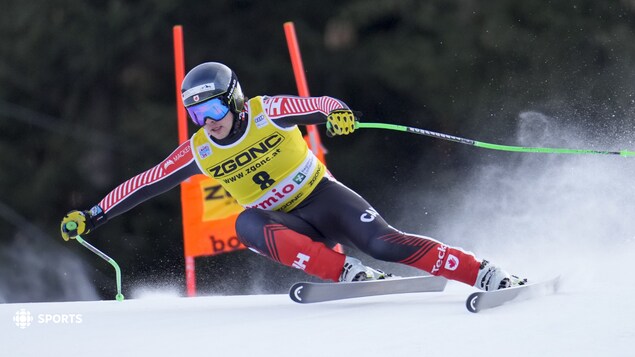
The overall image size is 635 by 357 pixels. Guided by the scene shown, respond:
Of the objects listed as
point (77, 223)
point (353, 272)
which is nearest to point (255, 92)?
point (77, 223)

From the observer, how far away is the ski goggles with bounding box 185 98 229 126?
11.8 ft

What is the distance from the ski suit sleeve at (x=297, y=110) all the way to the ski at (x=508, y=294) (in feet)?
3.12

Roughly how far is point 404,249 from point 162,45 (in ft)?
19.3

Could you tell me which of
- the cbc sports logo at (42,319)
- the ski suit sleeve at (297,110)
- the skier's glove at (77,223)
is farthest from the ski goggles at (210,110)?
the cbc sports logo at (42,319)

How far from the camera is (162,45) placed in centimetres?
888

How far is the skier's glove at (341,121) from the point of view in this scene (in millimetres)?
3472

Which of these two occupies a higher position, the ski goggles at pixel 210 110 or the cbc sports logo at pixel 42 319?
the ski goggles at pixel 210 110

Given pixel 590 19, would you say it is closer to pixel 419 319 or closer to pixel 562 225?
pixel 562 225

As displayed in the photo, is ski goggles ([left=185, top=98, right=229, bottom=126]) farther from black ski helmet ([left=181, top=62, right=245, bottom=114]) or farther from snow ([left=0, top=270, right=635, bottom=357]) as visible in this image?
snow ([left=0, top=270, right=635, bottom=357])

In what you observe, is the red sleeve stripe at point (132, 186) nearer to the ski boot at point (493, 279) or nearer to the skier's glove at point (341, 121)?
the skier's glove at point (341, 121)

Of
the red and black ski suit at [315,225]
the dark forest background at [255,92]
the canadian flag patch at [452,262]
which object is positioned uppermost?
the dark forest background at [255,92]

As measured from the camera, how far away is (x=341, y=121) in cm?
348

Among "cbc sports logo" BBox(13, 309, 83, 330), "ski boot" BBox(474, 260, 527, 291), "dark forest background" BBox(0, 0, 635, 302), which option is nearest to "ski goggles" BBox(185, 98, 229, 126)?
"cbc sports logo" BBox(13, 309, 83, 330)

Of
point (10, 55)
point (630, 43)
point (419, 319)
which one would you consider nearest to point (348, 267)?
point (419, 319)
